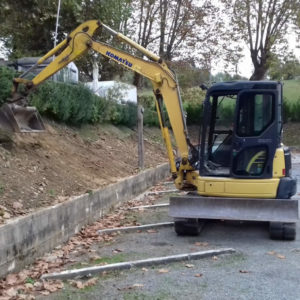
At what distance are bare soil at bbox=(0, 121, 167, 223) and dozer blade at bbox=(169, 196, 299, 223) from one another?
2.13m

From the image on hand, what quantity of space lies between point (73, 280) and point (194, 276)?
59.7 inches

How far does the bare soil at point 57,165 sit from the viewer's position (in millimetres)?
7332

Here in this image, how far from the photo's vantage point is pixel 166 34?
71.6ft

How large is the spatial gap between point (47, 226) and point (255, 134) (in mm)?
3712

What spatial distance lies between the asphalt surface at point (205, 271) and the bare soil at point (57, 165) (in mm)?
1387

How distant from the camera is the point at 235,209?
748 centimetres

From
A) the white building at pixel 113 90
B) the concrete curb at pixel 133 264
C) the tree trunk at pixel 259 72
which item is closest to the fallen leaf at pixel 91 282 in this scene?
the concrete curb at pixel 133 264

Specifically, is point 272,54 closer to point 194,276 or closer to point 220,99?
point 220,99

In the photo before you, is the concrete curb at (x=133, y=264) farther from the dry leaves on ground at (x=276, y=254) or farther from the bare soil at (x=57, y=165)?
the bare soil at (x=57, y=165)

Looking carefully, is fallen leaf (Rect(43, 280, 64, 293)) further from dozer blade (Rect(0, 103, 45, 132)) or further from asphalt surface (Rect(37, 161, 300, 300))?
dozer blade (Rect(0, 103, 45, 132))

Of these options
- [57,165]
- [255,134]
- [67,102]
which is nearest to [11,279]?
[57,165]

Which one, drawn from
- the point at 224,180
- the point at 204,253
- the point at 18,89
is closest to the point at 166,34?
the point at 18,89

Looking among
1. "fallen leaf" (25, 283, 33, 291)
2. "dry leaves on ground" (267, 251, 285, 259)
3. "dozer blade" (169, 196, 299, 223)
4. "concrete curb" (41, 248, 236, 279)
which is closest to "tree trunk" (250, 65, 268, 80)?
"dozer blade" (169, 196, 299, 223)

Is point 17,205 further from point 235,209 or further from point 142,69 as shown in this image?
point 142,69
